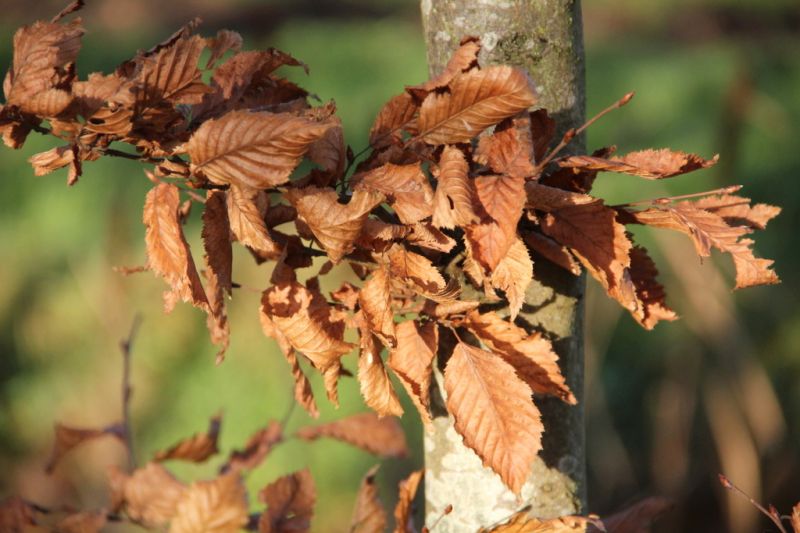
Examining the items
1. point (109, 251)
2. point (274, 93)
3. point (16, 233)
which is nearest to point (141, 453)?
point (109, 251)

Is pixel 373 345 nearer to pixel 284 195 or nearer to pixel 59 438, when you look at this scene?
pixel 284 195

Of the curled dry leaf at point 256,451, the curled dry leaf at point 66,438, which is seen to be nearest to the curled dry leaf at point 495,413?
the curled dry leaf at point 256,451

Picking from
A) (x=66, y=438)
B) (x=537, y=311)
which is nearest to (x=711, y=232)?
(x=537, y=311)

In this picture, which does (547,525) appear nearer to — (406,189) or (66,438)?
(406,189)

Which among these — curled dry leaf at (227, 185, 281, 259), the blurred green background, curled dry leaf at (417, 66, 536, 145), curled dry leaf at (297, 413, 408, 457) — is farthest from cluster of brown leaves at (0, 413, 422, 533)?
the blurred green background

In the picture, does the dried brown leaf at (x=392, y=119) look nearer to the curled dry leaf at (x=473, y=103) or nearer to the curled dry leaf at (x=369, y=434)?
the curled dry leaf at (x=473, y=103)
